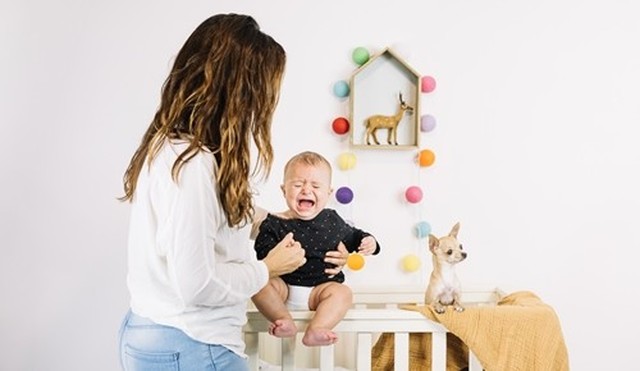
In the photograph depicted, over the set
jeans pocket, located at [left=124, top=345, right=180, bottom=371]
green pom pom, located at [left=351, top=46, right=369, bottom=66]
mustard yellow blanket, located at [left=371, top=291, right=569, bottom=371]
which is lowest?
mustard yellow blanket, located at [left=371, top=291, right=569, bottom=371]

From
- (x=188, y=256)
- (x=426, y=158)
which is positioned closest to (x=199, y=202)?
(x=188, y=256)

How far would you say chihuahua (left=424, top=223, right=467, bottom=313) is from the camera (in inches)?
75.2

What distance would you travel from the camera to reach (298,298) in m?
1.94

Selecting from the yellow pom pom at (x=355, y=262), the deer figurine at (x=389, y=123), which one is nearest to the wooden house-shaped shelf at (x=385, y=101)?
the deer figurine at (x=389, y=123)

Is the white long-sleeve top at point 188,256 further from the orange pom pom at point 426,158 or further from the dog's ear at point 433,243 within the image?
the orange pom pom at point 426,158

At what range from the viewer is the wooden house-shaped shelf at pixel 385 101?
2.46 metres

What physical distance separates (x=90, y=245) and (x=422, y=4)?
132 cm

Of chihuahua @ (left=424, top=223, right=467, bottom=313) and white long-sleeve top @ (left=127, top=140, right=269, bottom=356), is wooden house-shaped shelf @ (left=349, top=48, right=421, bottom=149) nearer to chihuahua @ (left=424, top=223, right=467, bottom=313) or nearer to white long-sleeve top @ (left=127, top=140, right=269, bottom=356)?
chihuahua @ (left=424, top=223, right=467, bottom=313)

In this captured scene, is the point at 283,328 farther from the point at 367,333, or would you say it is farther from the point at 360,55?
the point at 360,55

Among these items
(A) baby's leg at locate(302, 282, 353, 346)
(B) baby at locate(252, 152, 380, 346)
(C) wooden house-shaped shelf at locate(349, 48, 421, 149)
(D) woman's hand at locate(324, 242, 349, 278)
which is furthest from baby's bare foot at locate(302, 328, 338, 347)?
(C) wooden house-shaped shelf at locate(349, 48, 421, 149)

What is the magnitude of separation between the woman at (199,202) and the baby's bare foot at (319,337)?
1.21ft

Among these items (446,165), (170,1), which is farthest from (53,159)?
(446,165)

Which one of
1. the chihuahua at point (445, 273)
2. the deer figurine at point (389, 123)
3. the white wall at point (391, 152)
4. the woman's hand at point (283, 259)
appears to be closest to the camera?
the woman's hand at point (283, 259)

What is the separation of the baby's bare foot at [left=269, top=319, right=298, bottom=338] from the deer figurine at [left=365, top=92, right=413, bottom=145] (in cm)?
87
